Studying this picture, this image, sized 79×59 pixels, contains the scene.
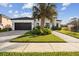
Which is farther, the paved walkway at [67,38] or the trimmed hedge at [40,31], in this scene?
the paved walkway at [67,38]

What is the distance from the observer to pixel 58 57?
883 centimetres

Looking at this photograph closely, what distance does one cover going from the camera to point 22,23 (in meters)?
13.2

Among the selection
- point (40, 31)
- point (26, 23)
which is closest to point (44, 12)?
point (40, 31)

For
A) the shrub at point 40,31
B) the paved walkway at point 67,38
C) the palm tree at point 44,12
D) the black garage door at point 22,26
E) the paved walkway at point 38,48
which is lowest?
the paved walkway at point 38,48

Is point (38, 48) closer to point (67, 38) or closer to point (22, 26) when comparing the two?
point (22, 26)

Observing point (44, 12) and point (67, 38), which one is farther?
point (67, 38)

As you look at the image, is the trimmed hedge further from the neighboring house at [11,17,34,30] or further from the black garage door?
the black garage door

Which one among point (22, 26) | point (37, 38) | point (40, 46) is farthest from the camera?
point (22, 26)

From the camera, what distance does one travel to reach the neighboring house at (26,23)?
12.4 m

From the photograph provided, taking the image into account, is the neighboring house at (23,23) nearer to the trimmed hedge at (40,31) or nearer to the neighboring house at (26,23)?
the neighboring house at (26,23)

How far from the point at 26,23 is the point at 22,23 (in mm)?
244

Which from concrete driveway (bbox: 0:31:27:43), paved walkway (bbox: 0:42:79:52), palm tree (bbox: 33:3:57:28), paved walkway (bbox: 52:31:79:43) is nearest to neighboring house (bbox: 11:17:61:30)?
palm tree (bbox: 33:3:57:28)

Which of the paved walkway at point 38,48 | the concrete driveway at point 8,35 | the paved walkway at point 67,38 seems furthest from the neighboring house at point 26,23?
the paved walkway at point 38,48

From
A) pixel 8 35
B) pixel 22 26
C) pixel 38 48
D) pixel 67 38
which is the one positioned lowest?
pixel 38 48
